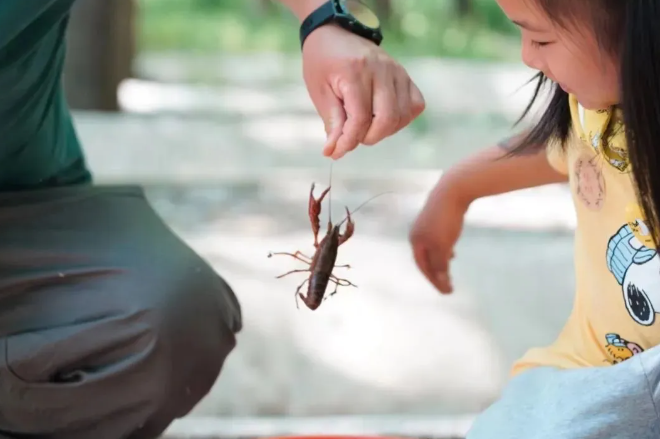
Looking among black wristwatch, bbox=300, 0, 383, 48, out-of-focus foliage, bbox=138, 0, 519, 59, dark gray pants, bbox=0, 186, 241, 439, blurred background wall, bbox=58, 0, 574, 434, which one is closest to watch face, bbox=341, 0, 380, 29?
black wristwatch, bbox=300, 0, 383, 48

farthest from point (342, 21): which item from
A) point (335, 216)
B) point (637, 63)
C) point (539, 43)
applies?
point (335, 216)

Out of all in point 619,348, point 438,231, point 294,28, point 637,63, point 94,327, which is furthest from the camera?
point 294,28

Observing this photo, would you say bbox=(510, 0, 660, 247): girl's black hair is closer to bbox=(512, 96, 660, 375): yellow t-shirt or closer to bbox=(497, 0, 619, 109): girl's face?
bbox=(497, 0, 619, 109): girl's face

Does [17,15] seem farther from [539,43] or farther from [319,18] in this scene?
[539,43]

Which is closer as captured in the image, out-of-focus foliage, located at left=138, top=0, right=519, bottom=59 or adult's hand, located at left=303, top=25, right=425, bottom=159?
adult's hand, located at left=303, top=25, right=425, bottom=159

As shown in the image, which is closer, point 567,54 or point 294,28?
point 567,54

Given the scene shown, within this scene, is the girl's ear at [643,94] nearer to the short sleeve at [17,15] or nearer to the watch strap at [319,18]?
the watch strap at [319,18]
